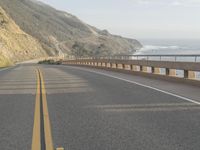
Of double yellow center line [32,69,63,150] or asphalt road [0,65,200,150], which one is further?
asphalt road [0,65,200,150]

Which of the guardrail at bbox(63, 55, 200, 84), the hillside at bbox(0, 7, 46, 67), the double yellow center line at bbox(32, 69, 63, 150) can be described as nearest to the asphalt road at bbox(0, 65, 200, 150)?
the double yellow center line at bbox(32, 69, 63, 150)

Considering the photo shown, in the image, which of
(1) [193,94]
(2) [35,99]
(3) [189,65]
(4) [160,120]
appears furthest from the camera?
(3) [189,65]

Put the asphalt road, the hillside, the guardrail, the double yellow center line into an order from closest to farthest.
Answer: the double yellow center line → the asphalt road → the guardrail → the hillside

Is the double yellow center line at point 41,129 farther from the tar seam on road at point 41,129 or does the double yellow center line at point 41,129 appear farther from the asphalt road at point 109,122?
the asphalt road at point 109,122

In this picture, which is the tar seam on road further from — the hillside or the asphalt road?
the hillside

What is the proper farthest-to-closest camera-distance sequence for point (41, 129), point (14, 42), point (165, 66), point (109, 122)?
1. point (14, 42)
2. point (165, 66)
3. point (109, 122)
4. point (41, 129)

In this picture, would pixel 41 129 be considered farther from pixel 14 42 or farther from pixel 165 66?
pixel 14 42

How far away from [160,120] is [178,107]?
2050mm

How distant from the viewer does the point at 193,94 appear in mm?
14125

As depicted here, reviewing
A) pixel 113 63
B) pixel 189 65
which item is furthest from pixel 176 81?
pixel 113 63

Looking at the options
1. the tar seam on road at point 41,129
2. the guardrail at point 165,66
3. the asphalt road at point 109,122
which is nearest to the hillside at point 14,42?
the guardrail at point 165,66

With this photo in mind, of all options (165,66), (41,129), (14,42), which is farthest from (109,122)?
(14,42)

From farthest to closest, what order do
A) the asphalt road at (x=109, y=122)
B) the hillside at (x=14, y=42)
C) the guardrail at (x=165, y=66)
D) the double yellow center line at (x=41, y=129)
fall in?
the hillside at (x=14, y=42) → the guardrail at (x=165, y=66) → the asphalt road at (x=109, y=122) → the double yellow center line at (x=41, y=129)

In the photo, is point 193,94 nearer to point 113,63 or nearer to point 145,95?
point 145,95
